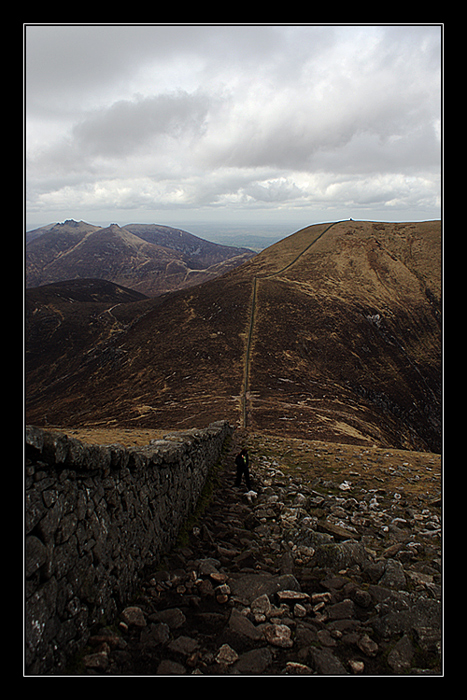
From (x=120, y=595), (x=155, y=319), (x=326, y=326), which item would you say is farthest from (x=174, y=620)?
(x=155, y=319)

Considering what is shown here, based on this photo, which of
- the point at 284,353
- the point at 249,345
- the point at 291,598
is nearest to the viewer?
the point at 291,598

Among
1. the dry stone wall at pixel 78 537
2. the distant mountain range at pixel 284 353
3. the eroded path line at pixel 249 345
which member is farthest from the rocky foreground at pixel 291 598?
the eroded path line at pixel 249 345

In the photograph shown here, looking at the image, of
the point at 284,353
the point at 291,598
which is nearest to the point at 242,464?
the point at 291,598

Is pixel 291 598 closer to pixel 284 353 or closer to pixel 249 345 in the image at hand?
pixel 284 353

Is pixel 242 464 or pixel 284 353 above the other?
pixel 284 353

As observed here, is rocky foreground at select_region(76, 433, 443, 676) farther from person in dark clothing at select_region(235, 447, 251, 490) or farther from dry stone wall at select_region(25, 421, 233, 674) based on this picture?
person in dark clothing at select_region(235, 447, 251, 490)

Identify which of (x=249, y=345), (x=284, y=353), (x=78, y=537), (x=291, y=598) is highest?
(x=249, y=345)
